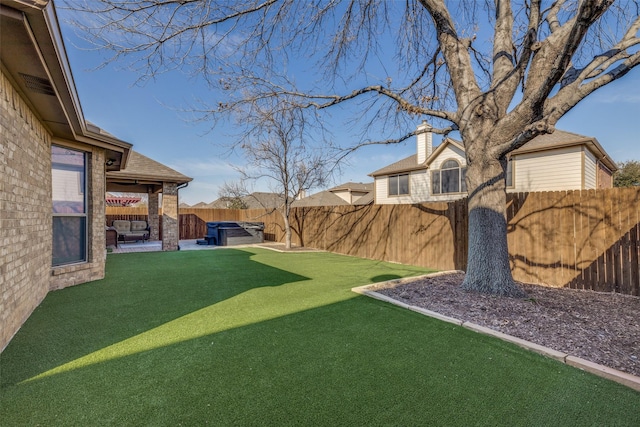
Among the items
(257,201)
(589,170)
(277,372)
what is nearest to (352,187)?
(257,201)

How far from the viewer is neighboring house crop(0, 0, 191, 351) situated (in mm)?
2717

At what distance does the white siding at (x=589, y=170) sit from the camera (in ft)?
35.7

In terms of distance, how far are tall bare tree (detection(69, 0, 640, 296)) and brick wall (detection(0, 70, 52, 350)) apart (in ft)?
5.43

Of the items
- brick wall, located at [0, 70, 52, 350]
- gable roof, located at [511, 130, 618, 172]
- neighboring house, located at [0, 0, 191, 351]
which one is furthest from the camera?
gable roof, located at [511, 130, 618, 172]

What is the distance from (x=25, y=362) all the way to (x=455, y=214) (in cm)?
781

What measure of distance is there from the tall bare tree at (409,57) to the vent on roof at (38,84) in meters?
1.19

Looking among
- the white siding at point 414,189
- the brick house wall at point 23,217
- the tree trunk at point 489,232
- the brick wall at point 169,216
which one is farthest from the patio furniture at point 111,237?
the white siding at point 414,189

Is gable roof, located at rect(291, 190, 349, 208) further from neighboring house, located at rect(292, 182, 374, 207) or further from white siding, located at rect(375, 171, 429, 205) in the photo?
white siding, located at rect(375, 171, 429, 205)

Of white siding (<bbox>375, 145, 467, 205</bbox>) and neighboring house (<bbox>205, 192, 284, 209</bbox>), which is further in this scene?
white siding (<bbox>375, 145, 467, 205</bbox>)

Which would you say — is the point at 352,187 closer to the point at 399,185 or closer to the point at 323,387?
the point at 399,185

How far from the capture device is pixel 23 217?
3.63 meters

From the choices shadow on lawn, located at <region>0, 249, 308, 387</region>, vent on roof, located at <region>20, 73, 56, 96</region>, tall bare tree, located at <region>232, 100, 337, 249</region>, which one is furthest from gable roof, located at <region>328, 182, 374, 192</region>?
vent on roof, located at <region>20, 73, 56, 96</region>

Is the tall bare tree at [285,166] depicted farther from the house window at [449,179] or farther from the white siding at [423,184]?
the house window at [449,179]

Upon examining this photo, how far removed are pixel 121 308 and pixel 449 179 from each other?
14050 mm
